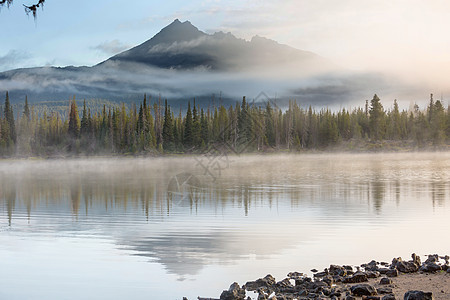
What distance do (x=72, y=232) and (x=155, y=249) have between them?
182 inches

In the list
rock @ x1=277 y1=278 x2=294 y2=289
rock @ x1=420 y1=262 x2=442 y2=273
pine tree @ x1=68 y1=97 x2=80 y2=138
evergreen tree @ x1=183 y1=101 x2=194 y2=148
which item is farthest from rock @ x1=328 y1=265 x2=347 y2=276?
pine tree @ x1=68 y1=97 x2=80 y2=138

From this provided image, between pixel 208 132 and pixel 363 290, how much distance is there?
4604 inches

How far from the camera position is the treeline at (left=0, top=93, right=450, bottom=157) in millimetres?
123312

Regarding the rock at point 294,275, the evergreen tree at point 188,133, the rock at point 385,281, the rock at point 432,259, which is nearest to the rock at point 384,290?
the rock at point 385,281

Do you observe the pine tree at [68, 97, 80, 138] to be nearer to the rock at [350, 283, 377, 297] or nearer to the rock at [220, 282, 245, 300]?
the rock at [220, 282, 245, 300]

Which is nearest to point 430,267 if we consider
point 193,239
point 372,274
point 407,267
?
point 407,267

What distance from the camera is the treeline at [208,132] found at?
123 m

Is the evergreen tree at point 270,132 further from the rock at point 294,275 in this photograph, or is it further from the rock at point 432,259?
the rock at point 294,275

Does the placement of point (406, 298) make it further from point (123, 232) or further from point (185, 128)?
point (185, 128)

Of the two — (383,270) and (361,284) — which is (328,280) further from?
(383,270)

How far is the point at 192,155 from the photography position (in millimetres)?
116438

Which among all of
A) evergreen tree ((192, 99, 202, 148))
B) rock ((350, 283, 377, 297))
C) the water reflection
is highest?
evergreen tree ((192, 99, 202, 148))

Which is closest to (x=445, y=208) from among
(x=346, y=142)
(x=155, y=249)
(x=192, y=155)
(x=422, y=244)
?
(x=422, y=244)

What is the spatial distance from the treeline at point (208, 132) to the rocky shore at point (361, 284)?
109 m
